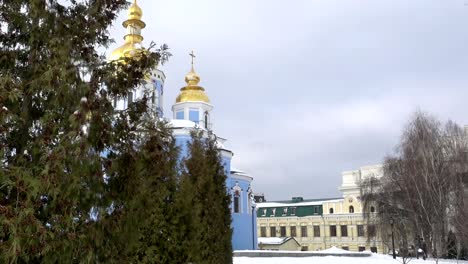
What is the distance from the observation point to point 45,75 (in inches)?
142

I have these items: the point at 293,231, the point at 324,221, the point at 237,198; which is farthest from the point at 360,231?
the point at 237,198

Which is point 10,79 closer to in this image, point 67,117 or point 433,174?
point 67,117

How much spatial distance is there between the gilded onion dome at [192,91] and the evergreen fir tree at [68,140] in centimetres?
3207

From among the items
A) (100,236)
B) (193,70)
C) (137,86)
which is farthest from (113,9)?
(193,70)

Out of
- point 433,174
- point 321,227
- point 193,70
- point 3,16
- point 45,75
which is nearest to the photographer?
point 45,75

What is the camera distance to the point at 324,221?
190ft

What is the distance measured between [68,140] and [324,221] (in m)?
56.7

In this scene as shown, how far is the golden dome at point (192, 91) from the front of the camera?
3641 cm

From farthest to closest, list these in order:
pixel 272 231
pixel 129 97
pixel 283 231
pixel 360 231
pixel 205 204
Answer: pixel 272 231, pixel 283 231, pixel 360 231, pixel 205 204, pixel 129 97

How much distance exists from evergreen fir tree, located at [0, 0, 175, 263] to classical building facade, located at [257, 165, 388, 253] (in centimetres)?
5012

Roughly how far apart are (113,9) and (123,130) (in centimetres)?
110

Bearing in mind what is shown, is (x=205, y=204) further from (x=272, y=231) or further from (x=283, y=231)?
(x=272, y=231)

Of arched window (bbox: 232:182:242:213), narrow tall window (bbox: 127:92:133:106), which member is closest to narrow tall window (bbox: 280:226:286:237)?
arched window (bbox: 232:182:242:213)

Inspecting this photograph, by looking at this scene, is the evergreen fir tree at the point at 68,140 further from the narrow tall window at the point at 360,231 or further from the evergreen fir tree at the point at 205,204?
the narrow tall window at the point at 360,231
